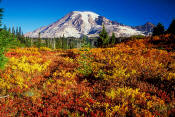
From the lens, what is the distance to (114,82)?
22.0 feet

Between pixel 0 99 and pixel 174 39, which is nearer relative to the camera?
pixel 0 99

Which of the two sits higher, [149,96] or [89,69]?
[89,69]

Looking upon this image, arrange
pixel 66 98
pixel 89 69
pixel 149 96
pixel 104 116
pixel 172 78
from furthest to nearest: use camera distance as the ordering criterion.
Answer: pixel 89 69 → pixel 172 78 → pixel 66 98 → pixel 149 96 → pixel 104 116

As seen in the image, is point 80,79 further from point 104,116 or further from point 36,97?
point 104,116

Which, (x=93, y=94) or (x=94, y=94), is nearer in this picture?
(x=94, y=94)

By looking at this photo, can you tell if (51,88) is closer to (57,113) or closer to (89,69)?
(57,113)

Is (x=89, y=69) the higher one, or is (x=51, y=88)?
(x=89, y=69)

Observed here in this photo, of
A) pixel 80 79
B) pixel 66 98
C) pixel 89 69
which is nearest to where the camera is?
pixel 66 98

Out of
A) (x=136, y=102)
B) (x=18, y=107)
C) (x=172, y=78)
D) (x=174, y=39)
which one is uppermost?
(x=174, y=39)

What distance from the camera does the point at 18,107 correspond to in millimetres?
5133

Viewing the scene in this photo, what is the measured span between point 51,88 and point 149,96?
5.15 meters

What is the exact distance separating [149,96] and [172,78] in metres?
2.32

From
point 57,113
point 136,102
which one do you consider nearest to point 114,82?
point 136,102

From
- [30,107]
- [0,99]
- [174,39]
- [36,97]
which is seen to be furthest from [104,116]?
[174,39]
